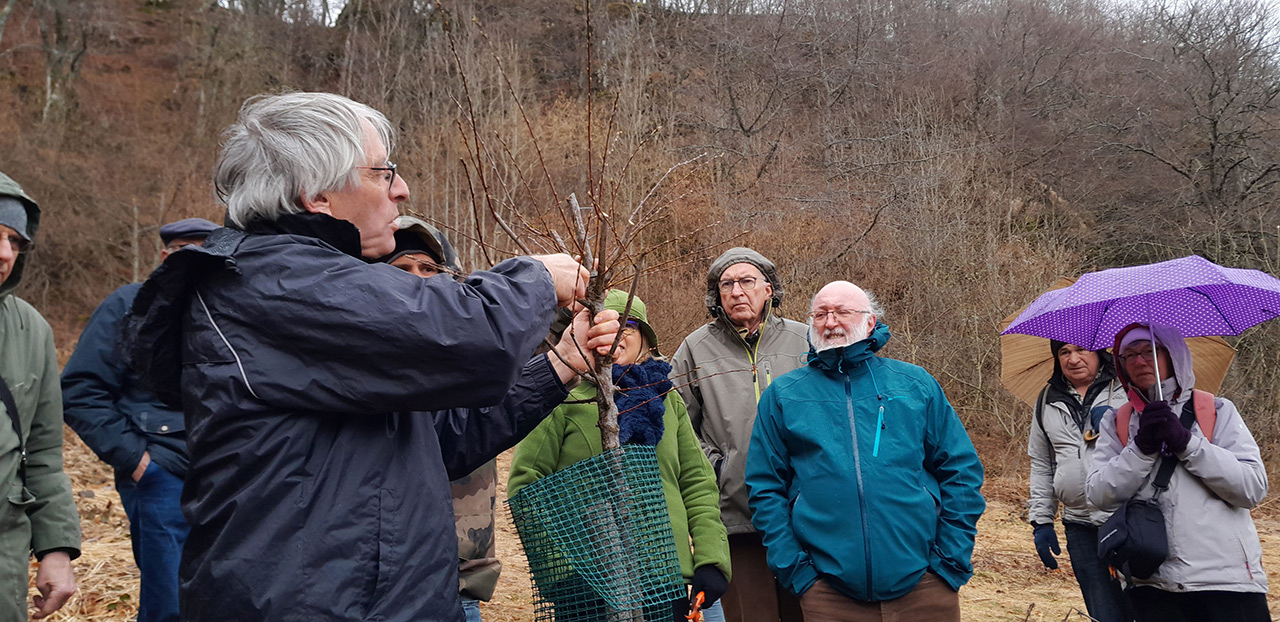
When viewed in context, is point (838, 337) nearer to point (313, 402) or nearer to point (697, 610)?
point (697, 610)

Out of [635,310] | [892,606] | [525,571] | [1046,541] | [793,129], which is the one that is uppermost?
[793,129]

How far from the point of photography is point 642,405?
339 centimetres

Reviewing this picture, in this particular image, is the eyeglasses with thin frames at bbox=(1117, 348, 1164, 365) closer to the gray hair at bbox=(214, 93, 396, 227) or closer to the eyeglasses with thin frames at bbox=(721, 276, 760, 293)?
the eyeglasses with thin frames at bbox=(721, 276, 760, 293)

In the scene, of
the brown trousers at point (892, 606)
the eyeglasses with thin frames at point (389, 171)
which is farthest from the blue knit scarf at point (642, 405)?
the eyeglasses with thin frames at point (389, 171)

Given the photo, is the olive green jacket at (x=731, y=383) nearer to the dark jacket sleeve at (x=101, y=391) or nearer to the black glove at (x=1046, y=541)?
the black glove at (x=1046, y=541)

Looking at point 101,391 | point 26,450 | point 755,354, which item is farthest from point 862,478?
point 101,391

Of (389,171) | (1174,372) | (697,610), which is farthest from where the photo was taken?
(1174,372)

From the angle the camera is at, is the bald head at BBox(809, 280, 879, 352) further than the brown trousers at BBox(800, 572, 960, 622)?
Yes

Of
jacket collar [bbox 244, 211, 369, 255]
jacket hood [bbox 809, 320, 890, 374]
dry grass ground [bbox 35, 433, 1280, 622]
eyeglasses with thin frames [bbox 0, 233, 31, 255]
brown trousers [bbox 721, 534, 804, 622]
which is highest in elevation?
jacket collar [bbox 244, 211, 369, 255]

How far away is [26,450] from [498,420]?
5.91ft

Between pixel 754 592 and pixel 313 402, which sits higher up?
pixel 313 402

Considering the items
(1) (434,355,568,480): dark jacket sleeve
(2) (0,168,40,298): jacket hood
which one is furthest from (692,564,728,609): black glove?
(2) (0,168,40,298): jacket hood

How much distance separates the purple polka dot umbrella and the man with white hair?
308 cm

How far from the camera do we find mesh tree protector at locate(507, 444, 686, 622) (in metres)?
2.49
